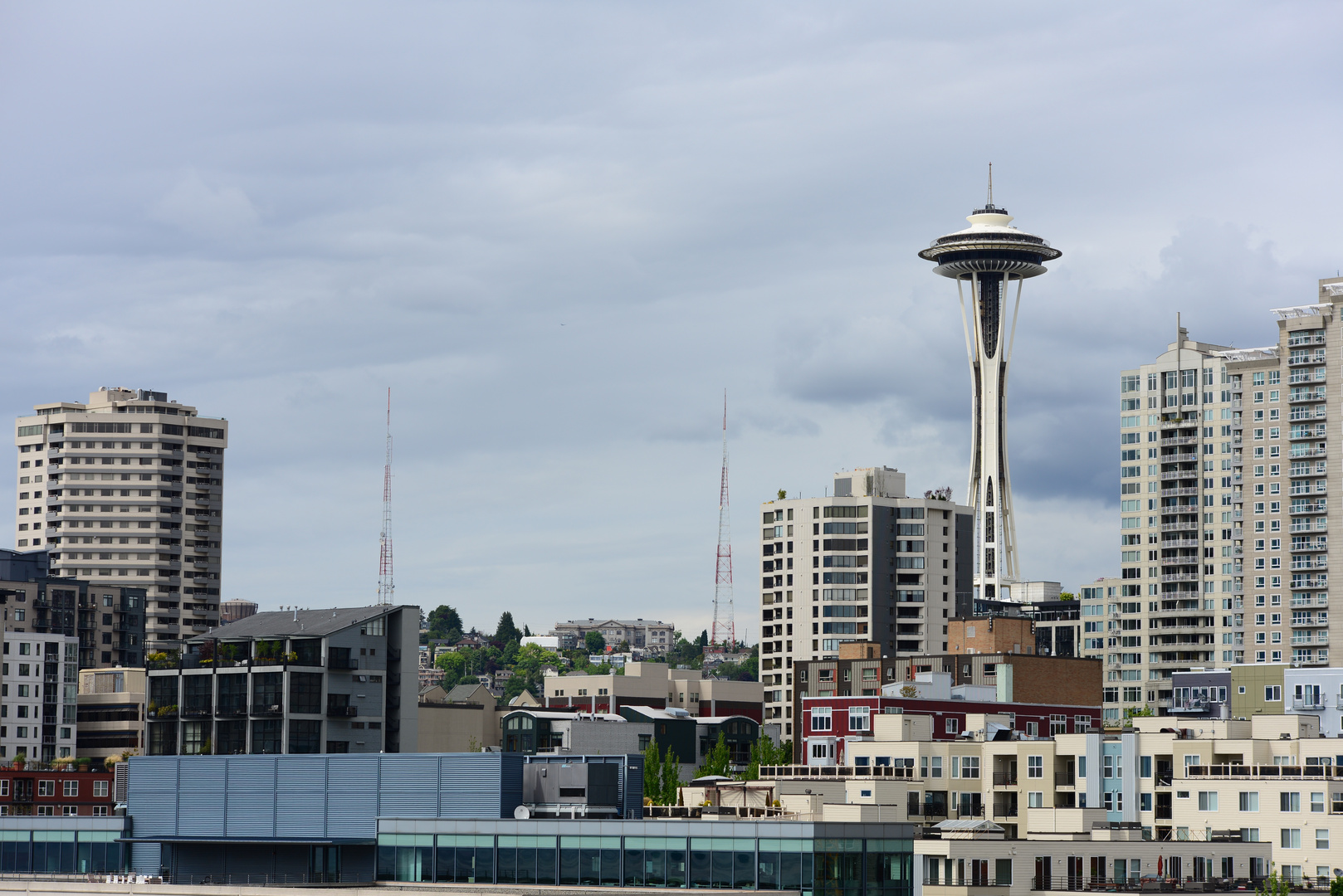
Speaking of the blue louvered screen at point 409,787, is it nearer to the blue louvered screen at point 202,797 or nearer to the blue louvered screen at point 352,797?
the blue louvered screen at point 352,797

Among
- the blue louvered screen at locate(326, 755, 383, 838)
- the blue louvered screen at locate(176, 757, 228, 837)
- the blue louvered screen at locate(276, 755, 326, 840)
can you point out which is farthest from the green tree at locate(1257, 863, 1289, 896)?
the blue louvered screen at locate(176, 757, 228, 837)

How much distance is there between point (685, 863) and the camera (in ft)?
413

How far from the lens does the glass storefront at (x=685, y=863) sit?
124m

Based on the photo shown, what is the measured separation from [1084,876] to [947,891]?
9.15m

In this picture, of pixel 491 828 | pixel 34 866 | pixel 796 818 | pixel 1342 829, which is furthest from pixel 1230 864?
pixel 34 866

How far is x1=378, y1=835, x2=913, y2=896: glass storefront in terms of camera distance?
12406cm

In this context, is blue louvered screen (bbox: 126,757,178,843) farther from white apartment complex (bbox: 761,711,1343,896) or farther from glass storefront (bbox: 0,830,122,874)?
white apartment complex (bbox: 761,711,1343,896)

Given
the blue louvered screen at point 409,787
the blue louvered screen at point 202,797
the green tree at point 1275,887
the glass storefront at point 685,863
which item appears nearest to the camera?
the glass storefront at point 685,863

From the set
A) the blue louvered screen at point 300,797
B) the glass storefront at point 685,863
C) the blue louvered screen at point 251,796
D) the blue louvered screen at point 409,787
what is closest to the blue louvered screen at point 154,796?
the blue louvered screen at point 251,796

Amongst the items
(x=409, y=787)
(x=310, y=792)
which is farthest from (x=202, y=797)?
(x=409, y=787)

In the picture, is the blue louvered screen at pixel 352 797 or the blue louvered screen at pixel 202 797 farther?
the blue louvered screen at pixel 202 797

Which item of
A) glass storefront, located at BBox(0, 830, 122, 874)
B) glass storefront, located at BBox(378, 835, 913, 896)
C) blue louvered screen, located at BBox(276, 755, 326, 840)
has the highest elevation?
blue louvered screen, located at BBox(276, 755, 326, 840)

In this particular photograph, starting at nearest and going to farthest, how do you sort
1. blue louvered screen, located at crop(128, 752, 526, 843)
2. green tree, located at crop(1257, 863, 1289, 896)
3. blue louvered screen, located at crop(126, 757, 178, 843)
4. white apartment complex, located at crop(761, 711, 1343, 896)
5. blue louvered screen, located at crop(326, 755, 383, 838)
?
1. green tree, located at crop(1257, 863, 1289, 896)
2. white apartment complex, located at crop(761, 711, 1343, 896)
3. blue louvered screen, located at crop(128, 752, 526, 843)
4. blue louvered screen, located at crop(326, 755, 383, 838)
5. blue louvered screen, located at crop(126, 757, 178, 843)

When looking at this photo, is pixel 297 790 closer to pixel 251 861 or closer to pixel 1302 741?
pixel 251 861
